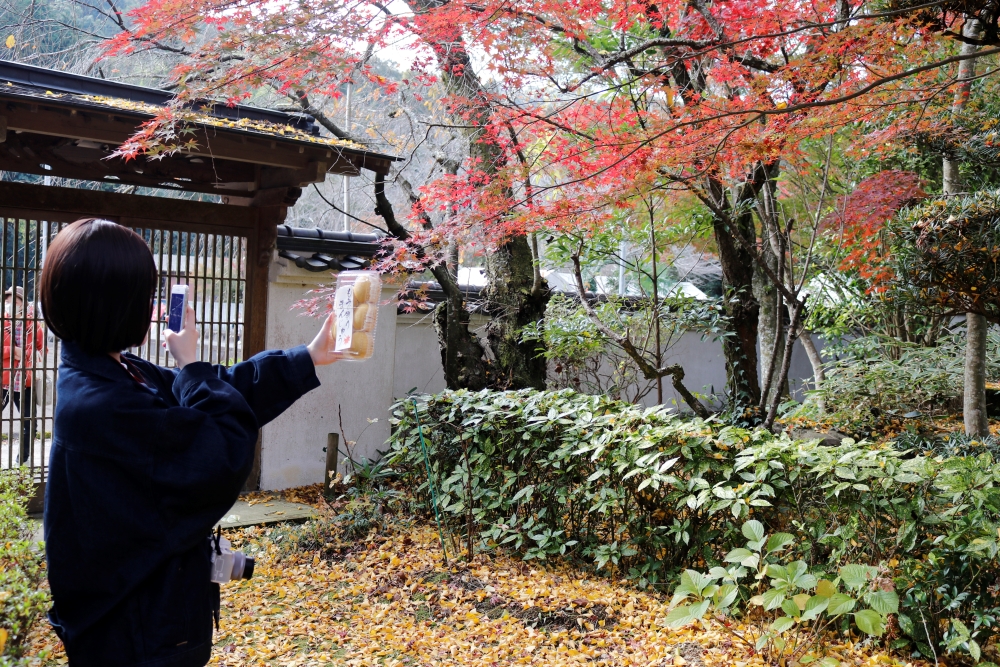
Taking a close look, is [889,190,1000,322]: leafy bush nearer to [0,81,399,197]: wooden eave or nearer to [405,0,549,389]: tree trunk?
[405,0,549,389]: tree trunk

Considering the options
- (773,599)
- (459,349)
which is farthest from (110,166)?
(773,599)

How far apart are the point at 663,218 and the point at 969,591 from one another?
6.04 metres

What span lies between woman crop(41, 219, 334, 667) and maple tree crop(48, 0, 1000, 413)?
3218 mm

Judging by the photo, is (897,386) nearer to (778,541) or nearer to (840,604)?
(778,541)

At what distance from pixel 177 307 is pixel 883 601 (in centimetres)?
303

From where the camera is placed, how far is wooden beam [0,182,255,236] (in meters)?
5.81

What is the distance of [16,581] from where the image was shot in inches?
106

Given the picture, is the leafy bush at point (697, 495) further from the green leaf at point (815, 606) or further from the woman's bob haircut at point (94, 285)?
the woman's bob haircut at point (94, 285)

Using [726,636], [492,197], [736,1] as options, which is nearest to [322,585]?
[726,636]

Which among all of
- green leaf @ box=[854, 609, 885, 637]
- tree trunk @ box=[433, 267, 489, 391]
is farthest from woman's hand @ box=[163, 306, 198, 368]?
tree trunk @ box=[433, 267, 489, 391]

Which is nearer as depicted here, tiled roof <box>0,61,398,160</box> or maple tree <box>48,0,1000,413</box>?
maple tree <box>48,0,1000,413</box>

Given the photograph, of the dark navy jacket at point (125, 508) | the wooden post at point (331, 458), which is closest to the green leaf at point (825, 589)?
the dark navy jacket at point (125, 508)

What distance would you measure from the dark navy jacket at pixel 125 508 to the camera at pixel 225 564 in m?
0.09

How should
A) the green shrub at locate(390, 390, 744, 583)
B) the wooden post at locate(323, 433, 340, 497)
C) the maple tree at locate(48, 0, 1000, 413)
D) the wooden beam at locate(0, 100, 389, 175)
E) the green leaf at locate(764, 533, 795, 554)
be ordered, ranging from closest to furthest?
the green leaf at locate(764, 533, 795, 554) → the green shrub at locate(390, 390, 744, 583) → the maple tree at locate(48, 0, 1000, 413) → the wooden beam at locate(0, 100, 389, 175) → the wooden post at locate(323, 433, 340, 497)
